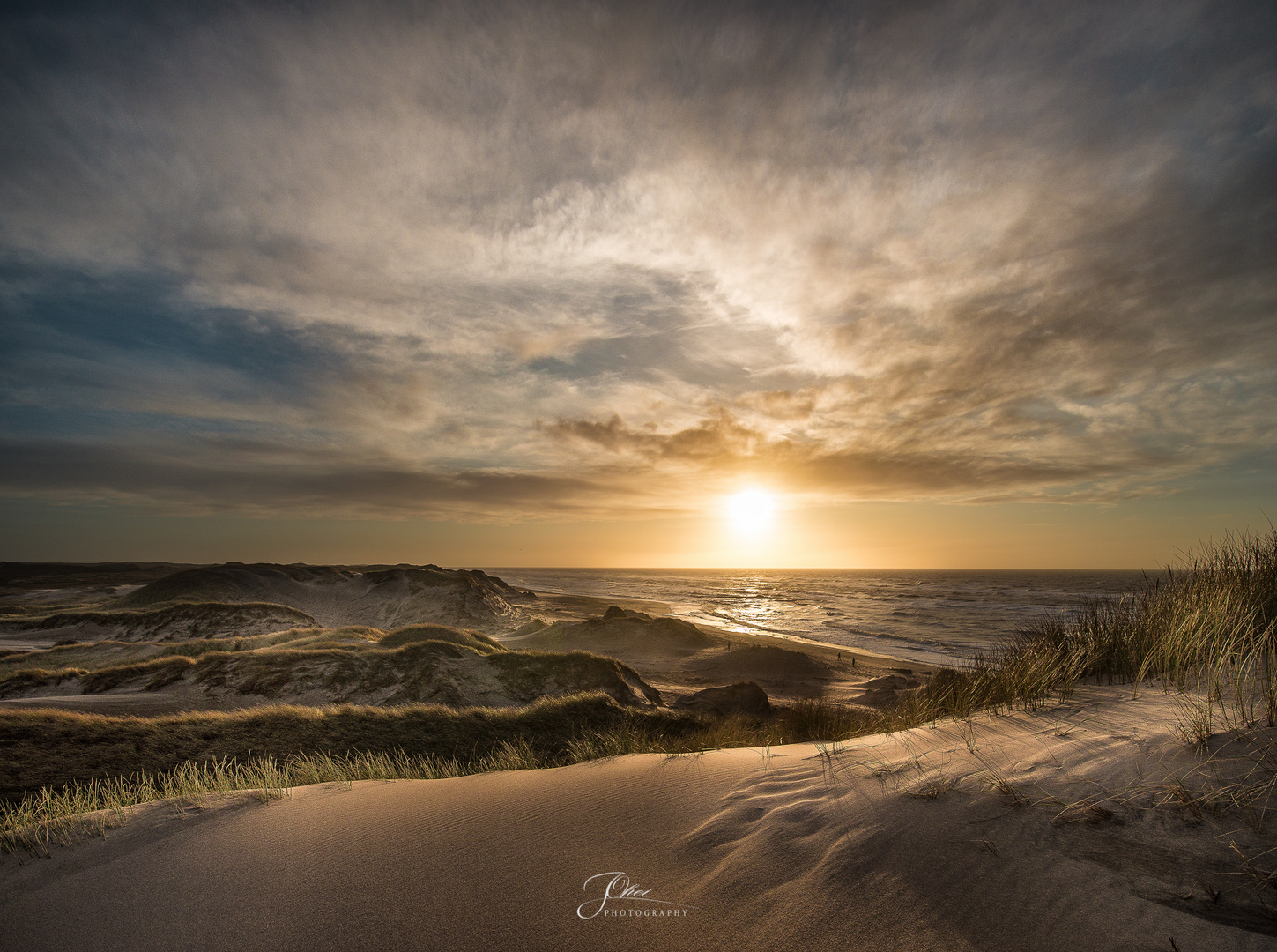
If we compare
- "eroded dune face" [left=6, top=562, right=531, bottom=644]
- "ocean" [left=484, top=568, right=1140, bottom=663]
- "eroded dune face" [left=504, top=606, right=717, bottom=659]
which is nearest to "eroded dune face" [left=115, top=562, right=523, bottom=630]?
"eroded dune face" [left=6, top=562, right=531, bottom=644]

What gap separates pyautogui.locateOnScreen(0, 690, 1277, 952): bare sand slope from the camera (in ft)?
8.21

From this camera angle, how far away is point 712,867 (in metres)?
3.25

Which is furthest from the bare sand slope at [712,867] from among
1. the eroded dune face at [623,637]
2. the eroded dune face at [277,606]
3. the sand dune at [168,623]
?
the eroded dune face at [277,606]

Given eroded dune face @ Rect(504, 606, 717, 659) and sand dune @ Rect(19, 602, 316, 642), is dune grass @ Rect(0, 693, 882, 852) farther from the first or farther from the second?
eroded dune face @ Rect(504, 606, 717, 659)

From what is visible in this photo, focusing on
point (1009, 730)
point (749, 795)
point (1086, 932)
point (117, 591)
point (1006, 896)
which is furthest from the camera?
point (117, 591)

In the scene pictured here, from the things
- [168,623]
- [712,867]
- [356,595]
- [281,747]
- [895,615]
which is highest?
[712,867]

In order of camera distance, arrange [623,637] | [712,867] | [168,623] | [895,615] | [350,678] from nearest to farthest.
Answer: [712,867] → [350,678] → [168,623] → [623,637] → [895,615]

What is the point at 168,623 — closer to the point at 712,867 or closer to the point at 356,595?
the point at 356,595

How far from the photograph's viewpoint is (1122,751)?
367 centimetres

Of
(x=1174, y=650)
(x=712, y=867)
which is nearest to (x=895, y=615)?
(x=1174, y=650)

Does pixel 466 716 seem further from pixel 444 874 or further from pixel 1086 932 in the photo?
pixel 1086 932

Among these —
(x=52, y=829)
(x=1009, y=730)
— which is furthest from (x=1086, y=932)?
(x=52, y=829)

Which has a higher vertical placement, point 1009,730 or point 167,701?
point 1009,730

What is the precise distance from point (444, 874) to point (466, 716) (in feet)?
24.0
